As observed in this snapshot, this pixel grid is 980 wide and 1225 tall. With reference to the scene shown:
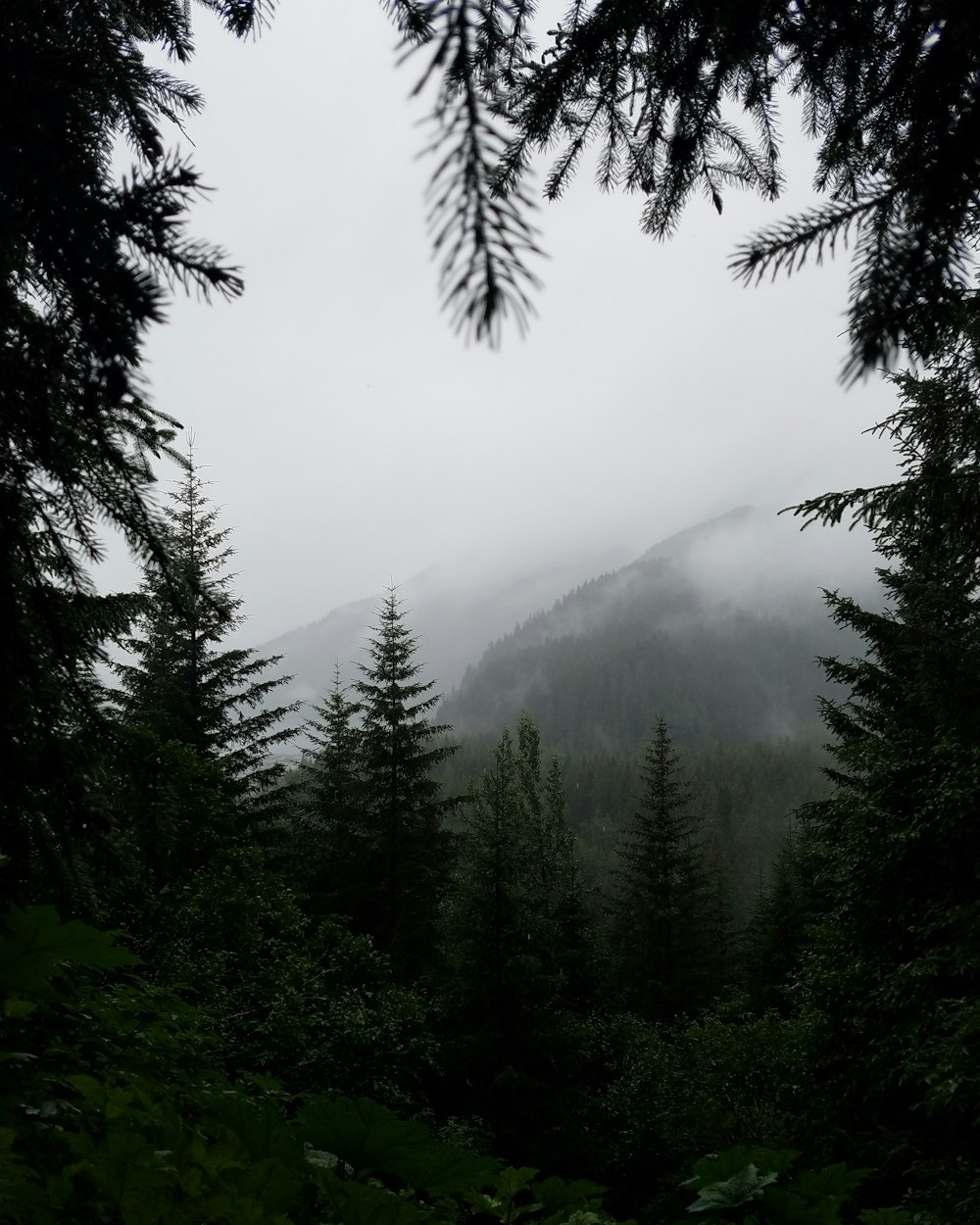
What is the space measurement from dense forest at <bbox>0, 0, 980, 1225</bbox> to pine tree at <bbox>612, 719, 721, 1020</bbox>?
4307 millimetres

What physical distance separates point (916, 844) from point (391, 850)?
12968 millimetres

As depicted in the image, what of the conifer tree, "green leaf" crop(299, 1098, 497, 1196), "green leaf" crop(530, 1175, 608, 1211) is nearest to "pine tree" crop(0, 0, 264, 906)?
"green leaf" crop(299, 1098, 497, 1196)

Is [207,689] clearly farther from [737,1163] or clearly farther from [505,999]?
[737,1163]

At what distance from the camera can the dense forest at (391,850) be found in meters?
1.48

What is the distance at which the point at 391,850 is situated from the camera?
18438mm

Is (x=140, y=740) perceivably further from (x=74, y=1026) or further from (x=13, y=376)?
(x=13, y=376)

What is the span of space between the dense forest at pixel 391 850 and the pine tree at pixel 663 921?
4307mm

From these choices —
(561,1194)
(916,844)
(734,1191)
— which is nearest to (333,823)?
(916,844)

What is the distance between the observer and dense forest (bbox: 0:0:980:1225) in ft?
4.86

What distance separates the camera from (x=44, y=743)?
7.20ft

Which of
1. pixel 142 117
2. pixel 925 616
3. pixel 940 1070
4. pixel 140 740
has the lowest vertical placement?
pixel 940 1070

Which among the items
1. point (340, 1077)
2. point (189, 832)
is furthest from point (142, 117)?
point (189, 832)

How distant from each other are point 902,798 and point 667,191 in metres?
9.05

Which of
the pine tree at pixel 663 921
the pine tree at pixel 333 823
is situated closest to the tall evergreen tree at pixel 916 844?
the pine tree at pixel 333 823
